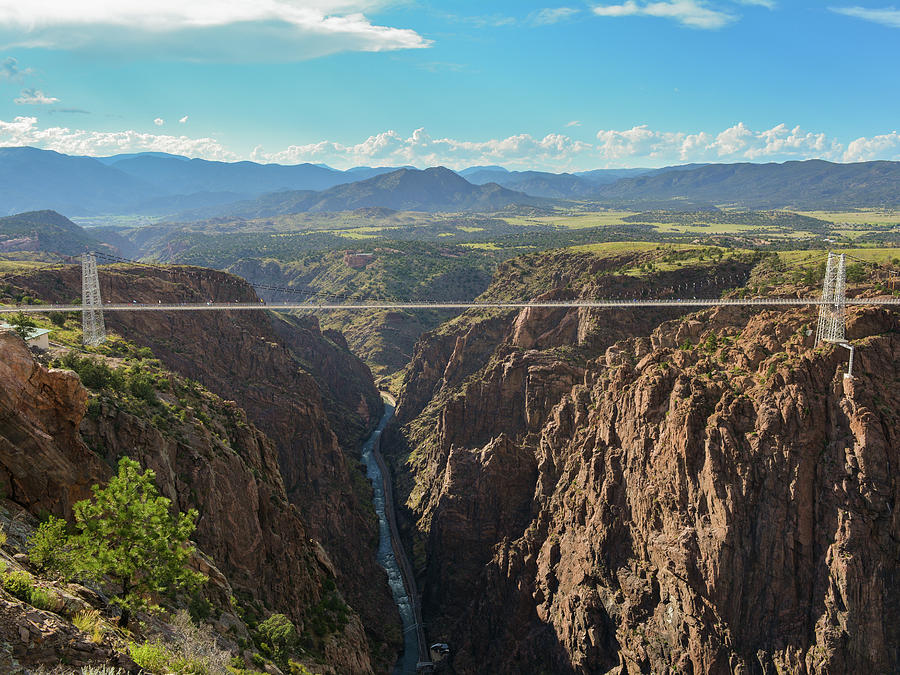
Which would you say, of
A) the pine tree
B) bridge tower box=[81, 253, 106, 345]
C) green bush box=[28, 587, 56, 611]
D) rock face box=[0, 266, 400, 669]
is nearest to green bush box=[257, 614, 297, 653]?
the pine tree

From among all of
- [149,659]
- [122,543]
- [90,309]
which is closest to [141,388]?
[90,309]

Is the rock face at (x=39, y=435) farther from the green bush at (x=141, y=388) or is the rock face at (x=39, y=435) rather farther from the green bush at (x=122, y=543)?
the green bush at (x=141, y=388)

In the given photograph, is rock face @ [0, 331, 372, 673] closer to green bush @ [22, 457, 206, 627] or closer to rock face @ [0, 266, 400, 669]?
green bush @ [22, 457, 206, 627]

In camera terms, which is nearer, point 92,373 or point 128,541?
point 128,541

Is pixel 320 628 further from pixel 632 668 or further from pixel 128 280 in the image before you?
pixel 128 280

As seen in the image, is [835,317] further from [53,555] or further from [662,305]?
[53,555]

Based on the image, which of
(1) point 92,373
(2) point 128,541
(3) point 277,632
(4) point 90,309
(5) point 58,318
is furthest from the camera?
(5) point 58,318

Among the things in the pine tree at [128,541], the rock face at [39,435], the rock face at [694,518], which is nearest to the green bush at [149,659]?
the pine tree at [128,541]

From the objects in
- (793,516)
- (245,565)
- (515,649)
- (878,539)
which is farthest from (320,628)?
(878,539)
